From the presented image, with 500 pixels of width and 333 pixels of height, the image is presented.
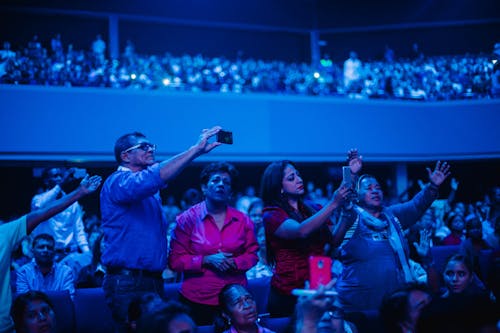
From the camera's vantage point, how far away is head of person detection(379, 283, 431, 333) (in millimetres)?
2723

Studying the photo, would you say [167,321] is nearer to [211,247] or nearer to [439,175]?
[211,247]

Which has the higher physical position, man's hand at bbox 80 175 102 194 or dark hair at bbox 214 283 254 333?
man's hand at bbox 80 175 102 194

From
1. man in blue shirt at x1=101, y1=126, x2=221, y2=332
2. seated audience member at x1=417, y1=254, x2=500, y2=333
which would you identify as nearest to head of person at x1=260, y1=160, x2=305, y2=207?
man in blue shirt at x1=101, y1=126, x2=221, y2=332

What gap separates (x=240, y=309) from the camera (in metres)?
3.04

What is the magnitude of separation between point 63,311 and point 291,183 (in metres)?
1.59

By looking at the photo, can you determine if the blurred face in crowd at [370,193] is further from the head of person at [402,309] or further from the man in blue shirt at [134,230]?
the man in blue shirt at [134,230]

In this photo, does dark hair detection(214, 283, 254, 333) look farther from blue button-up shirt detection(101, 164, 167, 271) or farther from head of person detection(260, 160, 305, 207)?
head of person detection(260, 160, 305, 207)

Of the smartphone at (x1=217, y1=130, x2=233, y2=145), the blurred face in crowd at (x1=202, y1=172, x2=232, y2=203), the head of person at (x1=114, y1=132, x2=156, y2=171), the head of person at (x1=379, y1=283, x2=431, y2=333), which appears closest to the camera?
the head of person at (x1=379, y1=283, x2=431, y2=333)

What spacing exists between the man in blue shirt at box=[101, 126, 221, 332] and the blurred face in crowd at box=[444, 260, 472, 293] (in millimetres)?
1671

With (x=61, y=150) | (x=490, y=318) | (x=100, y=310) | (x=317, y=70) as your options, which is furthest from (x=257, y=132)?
(x=490, y=318)

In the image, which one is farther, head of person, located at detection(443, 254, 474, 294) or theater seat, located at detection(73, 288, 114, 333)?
theater seat, located at detection(73, 288, 114, 333)

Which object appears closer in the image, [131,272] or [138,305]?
[138,305]

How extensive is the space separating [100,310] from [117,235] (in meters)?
1.06

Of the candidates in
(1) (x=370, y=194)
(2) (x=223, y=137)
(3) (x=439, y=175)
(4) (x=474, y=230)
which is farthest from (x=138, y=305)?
(4) (x=474, y=230)
